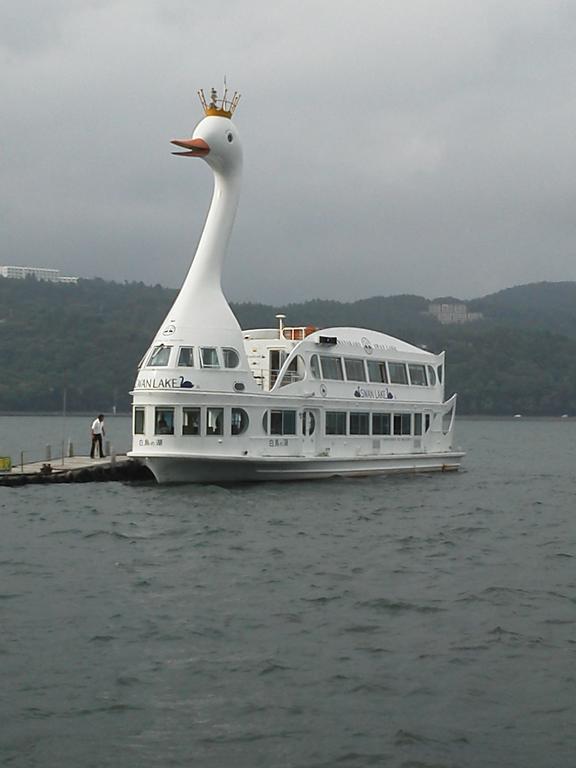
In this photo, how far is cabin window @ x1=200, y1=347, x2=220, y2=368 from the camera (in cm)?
3175

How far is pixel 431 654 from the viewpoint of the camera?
1455 cm

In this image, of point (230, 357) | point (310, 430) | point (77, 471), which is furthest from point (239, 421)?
point (77, 471)

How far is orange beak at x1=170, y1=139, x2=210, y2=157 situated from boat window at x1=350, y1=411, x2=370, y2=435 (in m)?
9.66

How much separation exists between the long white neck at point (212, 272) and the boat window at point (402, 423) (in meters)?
8.79

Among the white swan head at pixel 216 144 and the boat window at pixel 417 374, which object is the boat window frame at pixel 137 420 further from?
the boat window at pixel 417 374

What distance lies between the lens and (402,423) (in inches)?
1574

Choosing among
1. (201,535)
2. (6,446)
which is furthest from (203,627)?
(6,446)

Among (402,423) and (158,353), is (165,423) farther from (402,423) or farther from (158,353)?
(402,423)

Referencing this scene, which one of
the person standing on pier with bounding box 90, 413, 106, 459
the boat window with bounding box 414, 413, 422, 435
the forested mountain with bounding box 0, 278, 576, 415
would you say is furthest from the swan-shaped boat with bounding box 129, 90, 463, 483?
the forested mountain with bounding box 0, 278, 576, 415

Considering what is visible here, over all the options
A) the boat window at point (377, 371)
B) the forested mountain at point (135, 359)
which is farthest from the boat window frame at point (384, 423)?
the forested mountain at point (135, 359)

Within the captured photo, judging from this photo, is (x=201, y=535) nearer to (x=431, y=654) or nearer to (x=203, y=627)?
(x=203, y=627)

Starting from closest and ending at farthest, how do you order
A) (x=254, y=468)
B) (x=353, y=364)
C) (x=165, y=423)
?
(x=165, y=423)
(x=254, y=468)
(x=353, y=364)

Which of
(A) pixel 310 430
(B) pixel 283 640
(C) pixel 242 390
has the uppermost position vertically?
(C) pixel 242 390

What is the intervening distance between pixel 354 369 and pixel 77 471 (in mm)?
9762
